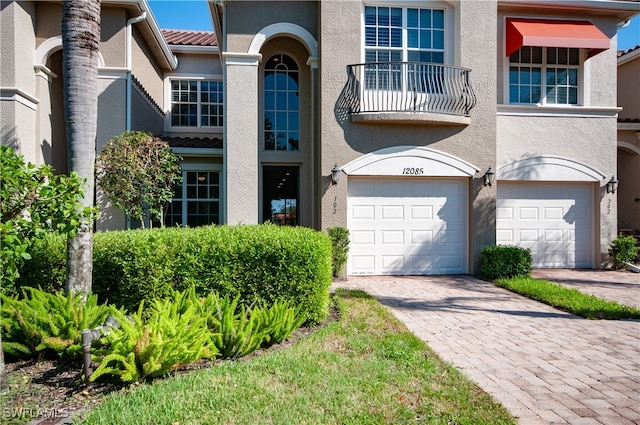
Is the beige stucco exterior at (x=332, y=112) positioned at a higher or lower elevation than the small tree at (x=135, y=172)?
higher

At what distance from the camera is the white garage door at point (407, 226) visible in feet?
35.3

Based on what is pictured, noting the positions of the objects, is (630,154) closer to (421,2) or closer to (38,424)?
(421,2)

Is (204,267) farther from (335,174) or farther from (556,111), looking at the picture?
(556,111)

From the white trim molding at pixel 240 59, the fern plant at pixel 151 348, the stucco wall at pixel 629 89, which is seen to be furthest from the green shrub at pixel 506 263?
the stucco wall at pixel 629 89

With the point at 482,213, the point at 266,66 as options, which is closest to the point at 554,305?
the point at 482,213

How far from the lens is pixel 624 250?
1153 cm

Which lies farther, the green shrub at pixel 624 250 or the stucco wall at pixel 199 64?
the stucco wall at pixel 199 64

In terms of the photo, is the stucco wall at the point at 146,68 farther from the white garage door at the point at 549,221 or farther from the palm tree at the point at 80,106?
the white garage door at the point at 549,221

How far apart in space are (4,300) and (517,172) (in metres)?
11.1

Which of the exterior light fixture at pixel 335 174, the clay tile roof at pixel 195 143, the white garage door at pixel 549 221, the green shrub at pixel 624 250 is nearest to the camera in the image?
the exterior light fixture at pixel 335 174

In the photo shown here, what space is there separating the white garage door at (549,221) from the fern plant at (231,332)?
344 inches

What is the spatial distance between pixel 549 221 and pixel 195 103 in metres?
12.2

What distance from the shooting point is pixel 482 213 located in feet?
35.6

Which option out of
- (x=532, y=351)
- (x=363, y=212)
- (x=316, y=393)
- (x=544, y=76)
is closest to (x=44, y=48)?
(x=363, y=212)
